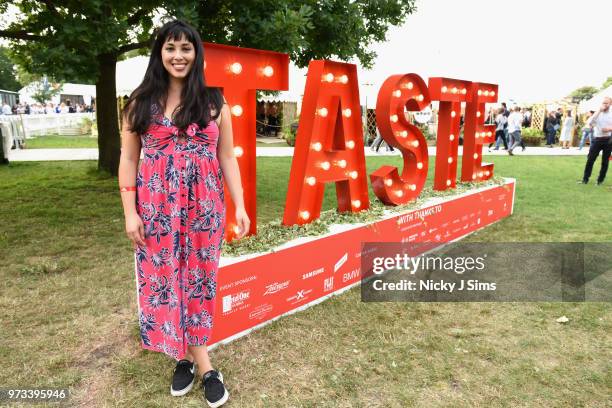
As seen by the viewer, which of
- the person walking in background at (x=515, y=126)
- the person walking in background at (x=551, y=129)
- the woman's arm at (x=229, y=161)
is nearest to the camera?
the woman's arm at (x=229, y=161)

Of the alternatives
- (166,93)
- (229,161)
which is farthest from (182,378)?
(166,93)

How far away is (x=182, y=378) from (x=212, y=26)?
507 cm

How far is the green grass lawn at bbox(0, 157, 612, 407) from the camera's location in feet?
9.04

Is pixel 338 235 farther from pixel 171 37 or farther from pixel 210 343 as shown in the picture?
pixel 171 37

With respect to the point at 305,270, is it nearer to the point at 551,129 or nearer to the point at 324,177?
the point at 324,177

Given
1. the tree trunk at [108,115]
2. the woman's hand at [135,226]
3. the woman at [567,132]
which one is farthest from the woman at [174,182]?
the woman at [567,132]

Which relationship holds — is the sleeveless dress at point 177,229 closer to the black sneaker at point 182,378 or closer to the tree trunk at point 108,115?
the black sneaker at point 182,378

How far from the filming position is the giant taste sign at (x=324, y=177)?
3.36 metres

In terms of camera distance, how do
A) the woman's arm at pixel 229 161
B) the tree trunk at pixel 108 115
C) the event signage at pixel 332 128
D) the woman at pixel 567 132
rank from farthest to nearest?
1. the woman at pixel 567 132
2. the tree trunk at pixel 108 115
3. the event signage at pixel 332 128
4. the woman's arm at pixel 229 161

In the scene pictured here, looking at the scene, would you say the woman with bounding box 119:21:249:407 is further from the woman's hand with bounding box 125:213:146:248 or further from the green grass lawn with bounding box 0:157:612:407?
the green grass lawn with bounding box 0:157:612:407

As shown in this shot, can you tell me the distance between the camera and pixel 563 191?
9.26 metres

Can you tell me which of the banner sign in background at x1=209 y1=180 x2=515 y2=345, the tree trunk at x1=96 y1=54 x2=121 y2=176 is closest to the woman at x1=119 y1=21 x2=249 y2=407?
the banner sign in background at x1=209 y1=180 x2=515 y2=345

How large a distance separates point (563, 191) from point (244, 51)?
8.08m

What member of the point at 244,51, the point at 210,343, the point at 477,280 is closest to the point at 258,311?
the point at 210,343
